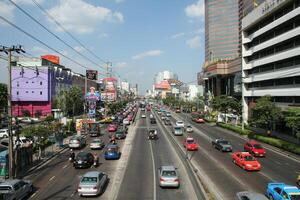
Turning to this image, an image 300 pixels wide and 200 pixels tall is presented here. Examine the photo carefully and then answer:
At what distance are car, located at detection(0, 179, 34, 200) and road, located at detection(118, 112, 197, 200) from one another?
256 inches

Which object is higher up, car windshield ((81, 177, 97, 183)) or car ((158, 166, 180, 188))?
car windshield ((81, 177, 97, 183))

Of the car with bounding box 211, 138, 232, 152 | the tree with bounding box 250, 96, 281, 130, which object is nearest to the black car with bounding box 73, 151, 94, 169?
the car with bounding box 211, 138, 232, 152

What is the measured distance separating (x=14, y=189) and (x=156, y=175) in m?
12.8

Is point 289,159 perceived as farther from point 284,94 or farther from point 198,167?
point 284,94

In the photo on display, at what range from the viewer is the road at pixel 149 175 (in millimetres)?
24281

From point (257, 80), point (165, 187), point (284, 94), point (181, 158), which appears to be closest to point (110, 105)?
point (257, 80)

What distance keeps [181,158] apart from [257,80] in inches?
1799

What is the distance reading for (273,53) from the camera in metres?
70.1

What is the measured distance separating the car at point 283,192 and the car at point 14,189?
16669mm

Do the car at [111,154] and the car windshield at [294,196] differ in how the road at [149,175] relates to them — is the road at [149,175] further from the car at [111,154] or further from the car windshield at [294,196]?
the car windshield at [294,196]

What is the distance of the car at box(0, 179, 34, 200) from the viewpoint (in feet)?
70.3

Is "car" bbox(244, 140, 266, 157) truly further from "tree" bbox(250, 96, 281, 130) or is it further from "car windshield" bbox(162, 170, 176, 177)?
"car windshield" bbox(162, 170, 176, 177)

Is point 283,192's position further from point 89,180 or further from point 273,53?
point 273,53

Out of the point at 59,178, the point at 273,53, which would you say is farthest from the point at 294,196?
the point at 273,53
